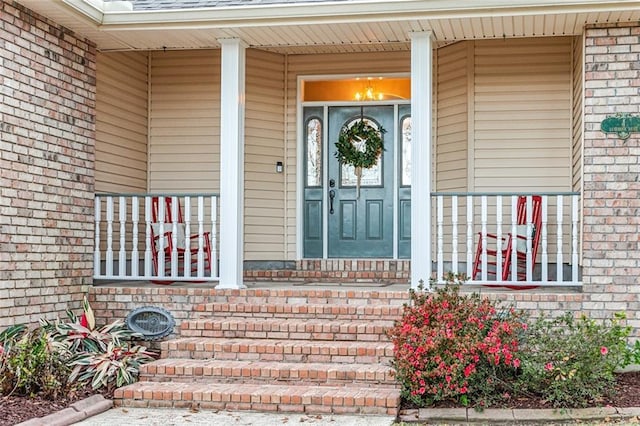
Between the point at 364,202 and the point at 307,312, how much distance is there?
8.66 ft

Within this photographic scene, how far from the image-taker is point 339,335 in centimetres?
658

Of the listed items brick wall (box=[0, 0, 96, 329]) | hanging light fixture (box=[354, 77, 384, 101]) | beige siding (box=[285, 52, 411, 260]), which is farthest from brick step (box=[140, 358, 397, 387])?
hanging light fixture (box=[354, 77, 384, 101])

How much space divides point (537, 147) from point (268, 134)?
2.98m

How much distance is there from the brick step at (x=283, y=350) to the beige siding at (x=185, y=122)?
122 inches

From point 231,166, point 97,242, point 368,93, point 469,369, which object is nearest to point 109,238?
point 97,242

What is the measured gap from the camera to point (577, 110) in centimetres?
778

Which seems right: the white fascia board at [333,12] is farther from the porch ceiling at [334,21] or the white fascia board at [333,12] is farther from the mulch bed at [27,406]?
the mulch bed at [27,406]

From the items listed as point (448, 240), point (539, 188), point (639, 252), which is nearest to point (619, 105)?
point (639, 252)

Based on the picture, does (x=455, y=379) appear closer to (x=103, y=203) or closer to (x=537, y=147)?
(x=537, y=147)

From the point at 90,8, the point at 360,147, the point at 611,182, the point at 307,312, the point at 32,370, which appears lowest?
the point at 32,370

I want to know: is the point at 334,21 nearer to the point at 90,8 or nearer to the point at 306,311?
the point at 90,8

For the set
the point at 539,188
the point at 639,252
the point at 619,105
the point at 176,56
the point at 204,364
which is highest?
the point at 176,56

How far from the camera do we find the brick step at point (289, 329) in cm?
656

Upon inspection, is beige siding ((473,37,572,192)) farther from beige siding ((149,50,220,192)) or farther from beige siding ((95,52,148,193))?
beige siding ((95,52,148,193))
